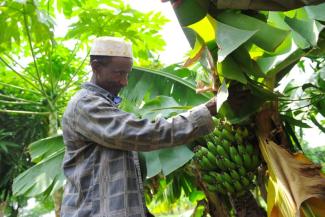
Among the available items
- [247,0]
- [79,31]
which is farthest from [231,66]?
[79,31]

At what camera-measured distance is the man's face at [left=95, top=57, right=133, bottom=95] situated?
151cm

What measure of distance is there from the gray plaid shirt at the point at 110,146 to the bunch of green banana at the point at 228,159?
294mm

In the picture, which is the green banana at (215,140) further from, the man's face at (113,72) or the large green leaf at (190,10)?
the large green leaf at (190,10)

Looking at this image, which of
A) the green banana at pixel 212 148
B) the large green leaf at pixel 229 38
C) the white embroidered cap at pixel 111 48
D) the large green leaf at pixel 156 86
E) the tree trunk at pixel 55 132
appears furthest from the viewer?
the tree trunk at pixel 55 132

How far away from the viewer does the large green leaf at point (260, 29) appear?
1.17m

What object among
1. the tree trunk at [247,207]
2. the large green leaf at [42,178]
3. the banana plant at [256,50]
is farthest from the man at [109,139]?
the large green leaf at [42,178]

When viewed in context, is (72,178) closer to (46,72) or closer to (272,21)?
(272,21)

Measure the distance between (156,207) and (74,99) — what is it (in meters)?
3.10

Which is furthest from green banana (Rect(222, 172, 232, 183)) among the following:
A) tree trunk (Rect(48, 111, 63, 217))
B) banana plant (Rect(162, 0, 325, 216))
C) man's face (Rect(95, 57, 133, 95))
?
tree trunk (Rect(48, 111, 63, 217))

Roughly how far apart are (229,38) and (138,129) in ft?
1.42

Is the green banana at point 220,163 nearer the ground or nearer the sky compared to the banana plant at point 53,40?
nearer the ground

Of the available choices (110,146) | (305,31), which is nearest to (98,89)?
(110,146)

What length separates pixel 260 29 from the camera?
46.7 inches

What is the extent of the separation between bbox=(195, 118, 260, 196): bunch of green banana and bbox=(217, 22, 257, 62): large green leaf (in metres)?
0.58
